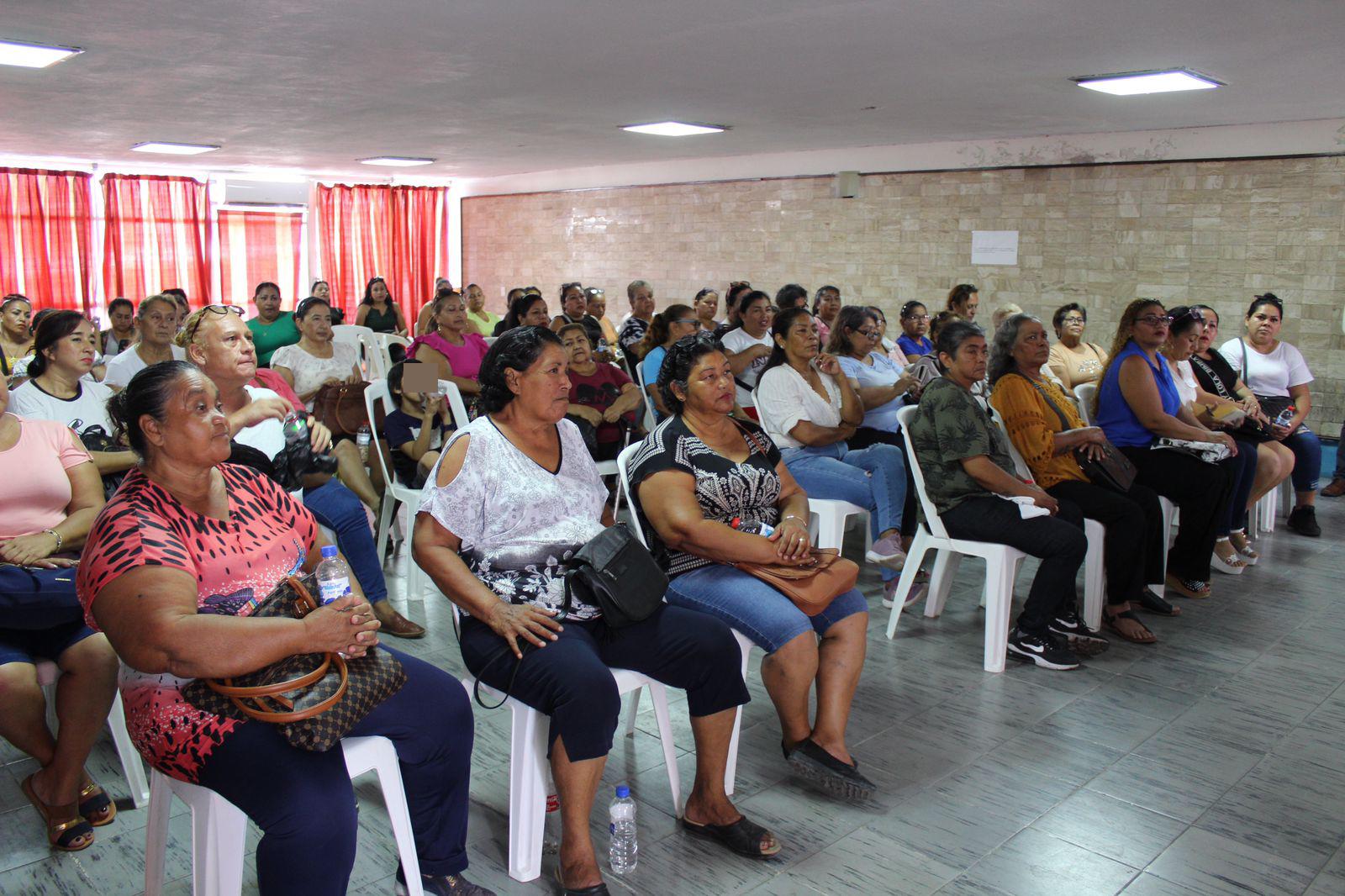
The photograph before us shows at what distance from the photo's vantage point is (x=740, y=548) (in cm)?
266

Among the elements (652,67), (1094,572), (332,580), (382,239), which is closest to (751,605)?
(332,580)

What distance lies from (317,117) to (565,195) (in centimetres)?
505

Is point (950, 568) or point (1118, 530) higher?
point (1118, 530)

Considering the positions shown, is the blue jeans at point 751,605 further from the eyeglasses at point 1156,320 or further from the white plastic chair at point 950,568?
the eyeglasses at point 1156,320

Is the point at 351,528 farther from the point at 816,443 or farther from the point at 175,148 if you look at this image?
the point at 175,148

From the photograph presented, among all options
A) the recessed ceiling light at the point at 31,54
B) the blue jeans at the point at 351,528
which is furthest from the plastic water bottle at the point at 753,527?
the recessed ceiling light at the point at 31,54

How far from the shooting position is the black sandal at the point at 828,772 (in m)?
2.60

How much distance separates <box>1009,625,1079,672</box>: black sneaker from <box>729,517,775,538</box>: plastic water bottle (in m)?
1.35

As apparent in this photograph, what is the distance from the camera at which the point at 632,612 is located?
2.30m

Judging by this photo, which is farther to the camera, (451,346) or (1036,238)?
(1036,238)

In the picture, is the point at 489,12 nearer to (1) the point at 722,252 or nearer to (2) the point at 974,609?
(2) the point at 974,609

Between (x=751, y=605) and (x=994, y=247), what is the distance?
7.02 metres

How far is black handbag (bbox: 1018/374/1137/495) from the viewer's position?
4055mm

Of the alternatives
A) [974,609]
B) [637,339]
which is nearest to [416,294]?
[637,339]
